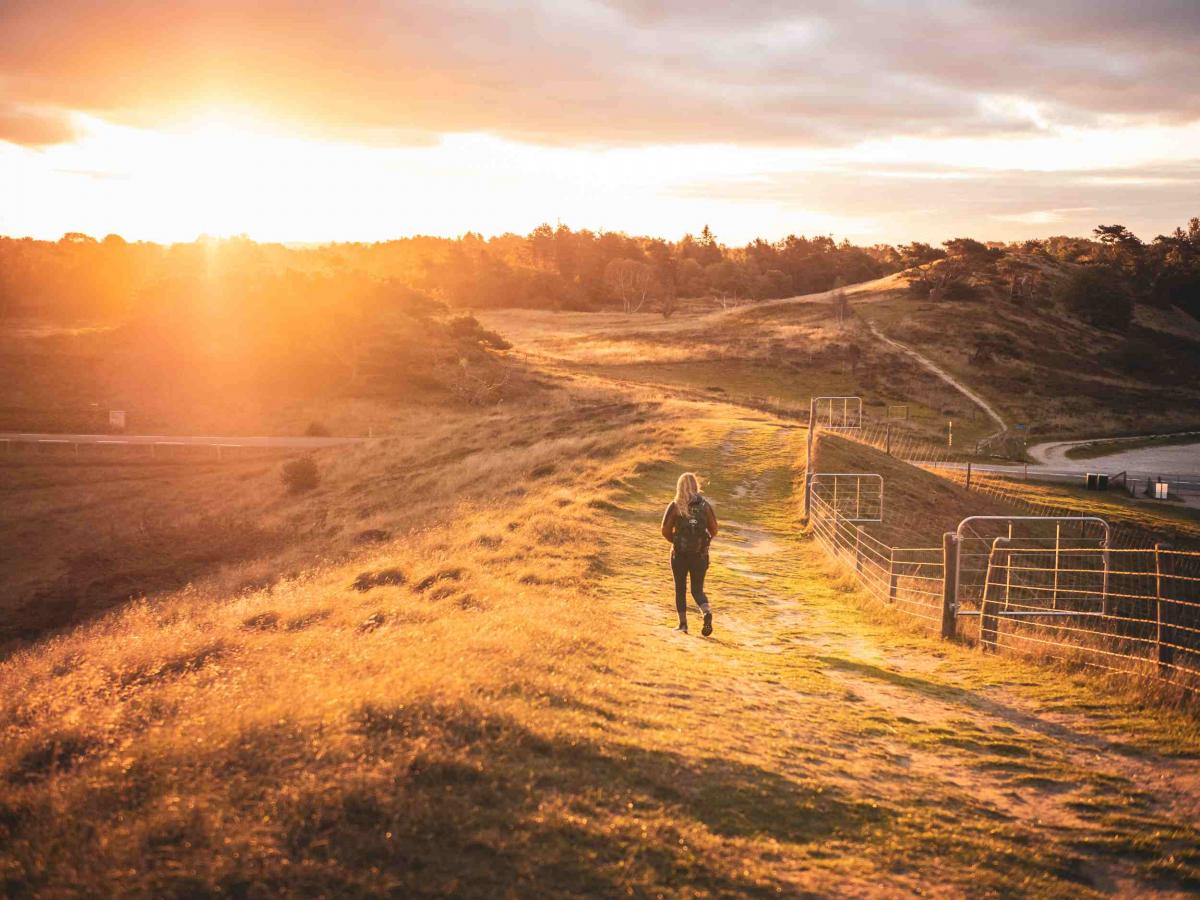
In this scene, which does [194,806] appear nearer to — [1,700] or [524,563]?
[1,700]

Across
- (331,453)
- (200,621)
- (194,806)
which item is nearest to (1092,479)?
(331,453)

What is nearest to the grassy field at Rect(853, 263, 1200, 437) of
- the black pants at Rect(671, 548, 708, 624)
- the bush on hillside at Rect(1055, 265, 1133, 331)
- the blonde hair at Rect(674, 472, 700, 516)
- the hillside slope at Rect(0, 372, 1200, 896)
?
the bush on hillside at Rect(1055, 265, 1133, 331)

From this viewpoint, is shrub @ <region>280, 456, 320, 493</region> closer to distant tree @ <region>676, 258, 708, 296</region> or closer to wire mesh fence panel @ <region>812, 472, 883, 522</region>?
wire mesh fence panel @ <region>812, 472, 883, 522</region>

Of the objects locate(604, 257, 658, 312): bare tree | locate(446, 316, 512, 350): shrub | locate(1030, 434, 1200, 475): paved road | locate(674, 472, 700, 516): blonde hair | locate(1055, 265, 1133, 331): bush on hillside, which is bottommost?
locate(1030, 434, 1200, 475): paved road

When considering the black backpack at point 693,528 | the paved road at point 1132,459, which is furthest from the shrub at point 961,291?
the black backpack at point 693,528

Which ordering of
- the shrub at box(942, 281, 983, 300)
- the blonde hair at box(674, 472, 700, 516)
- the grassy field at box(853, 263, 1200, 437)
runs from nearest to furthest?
the blonde hair at box(674, 472, 700, 516)
the grassy field at box(853, 263, 1200, 437)
the shrub at box(942, 281, 983, 300)

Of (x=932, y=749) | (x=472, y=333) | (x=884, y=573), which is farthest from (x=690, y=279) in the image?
(x=932, y=749)

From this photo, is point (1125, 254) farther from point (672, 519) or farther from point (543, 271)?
point (672, 519)

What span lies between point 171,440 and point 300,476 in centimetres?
1565

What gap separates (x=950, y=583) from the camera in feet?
40.5

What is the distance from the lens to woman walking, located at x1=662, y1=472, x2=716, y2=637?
1122 cm

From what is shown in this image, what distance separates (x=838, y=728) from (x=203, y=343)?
217 feet

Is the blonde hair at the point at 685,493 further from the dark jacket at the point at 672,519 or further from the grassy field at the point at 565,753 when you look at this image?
the grassy field at the point at 565,753

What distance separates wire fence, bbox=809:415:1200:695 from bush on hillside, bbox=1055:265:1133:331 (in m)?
73.2
